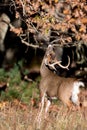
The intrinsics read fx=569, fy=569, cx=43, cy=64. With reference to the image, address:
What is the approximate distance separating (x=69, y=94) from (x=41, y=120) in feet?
13.2

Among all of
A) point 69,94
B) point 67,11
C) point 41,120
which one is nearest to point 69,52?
point 67,11

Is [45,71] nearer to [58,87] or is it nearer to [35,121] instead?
[58,87]

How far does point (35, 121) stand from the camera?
952cm

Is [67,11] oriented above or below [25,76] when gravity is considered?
above

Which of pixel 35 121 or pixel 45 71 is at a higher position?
pixel 35 121

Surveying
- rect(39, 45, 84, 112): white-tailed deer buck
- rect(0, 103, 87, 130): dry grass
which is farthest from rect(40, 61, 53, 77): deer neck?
rect(0, 103, 87, 130): dry grass

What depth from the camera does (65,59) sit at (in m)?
22.6

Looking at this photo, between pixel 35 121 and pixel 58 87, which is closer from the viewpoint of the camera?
pixel 35 121

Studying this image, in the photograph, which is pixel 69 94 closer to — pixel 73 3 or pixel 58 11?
pixel 73 3

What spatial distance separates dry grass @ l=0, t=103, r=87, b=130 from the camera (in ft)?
30.5

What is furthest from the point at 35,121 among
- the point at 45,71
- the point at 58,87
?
the point at 45,71

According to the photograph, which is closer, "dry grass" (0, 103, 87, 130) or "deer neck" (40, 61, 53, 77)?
"dry grass" (0, 103, 87, 130)

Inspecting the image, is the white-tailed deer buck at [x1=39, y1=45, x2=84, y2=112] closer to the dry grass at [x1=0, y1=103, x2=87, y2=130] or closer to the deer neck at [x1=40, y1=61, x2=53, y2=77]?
the deer neck at [x1=40, y1=61, x2=53, y2=77]

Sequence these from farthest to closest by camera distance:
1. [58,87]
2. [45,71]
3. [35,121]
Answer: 1. [45,71]
2. [58,87]
3. [35,121]
